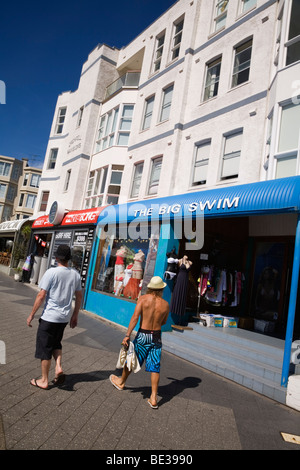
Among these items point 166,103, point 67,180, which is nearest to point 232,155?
point 166,103

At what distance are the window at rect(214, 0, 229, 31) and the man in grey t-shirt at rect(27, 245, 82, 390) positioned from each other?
12.5 metres

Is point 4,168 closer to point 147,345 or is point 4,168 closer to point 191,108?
point 191,108

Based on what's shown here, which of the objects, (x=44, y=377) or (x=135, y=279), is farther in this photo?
(x=135, y=279)

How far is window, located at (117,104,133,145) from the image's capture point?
16172 millimetres

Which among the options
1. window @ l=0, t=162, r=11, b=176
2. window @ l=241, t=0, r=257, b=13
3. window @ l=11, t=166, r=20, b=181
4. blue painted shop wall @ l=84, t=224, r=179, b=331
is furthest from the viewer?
window @ l=11, t=166, r=20, b=181

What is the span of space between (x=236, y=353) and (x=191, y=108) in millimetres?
9607

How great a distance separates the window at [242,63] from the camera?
1094cm

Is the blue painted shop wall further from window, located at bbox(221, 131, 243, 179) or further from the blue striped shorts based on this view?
the blue striped shorts

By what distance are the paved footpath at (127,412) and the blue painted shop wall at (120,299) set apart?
117 inches

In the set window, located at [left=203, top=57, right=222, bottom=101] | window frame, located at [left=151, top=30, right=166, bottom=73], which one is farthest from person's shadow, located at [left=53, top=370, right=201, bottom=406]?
window frame, located at [left=151, top=30, right=166, bottom=73]

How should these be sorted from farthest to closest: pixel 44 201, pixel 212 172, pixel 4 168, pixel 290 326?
1. pixel 4 168
2. pixel 44 201
3. pixel 212 172
4. pixel 290 326

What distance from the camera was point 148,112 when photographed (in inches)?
587

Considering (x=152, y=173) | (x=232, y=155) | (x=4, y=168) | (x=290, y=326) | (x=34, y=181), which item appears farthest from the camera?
(x=4, y=168)

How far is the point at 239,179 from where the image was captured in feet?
32.3
